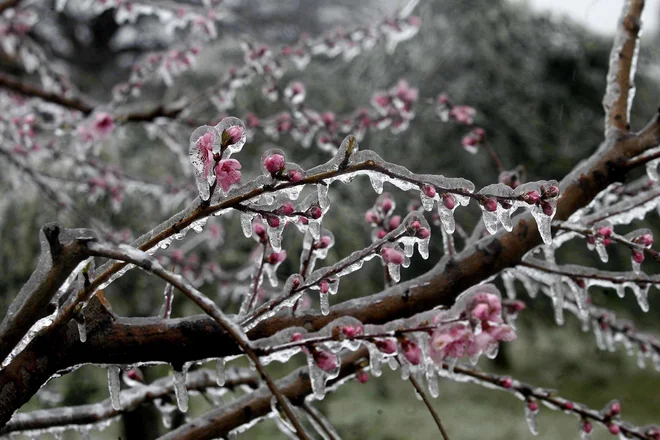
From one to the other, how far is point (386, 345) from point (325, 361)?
3.8 inches

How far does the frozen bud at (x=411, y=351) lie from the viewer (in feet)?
2.68

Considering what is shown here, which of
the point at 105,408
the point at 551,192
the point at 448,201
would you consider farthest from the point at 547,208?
the point at 105,408

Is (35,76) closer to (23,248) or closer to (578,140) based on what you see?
(23,248)

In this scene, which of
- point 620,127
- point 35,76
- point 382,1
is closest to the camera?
point 620,127

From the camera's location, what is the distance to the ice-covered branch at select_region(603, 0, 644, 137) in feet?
4.42

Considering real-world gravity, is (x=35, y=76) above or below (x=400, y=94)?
above

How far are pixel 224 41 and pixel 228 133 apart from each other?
6813 millimetres

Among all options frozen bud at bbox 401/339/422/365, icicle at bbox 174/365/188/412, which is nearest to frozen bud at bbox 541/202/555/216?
frozen bud at bbox 401/339/422/365

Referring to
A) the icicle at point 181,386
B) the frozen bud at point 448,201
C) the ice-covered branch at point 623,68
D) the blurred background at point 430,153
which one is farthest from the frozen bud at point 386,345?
the blurred background at point 430,153

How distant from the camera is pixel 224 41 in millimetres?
7141

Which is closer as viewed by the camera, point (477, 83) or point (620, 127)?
point (620, 127)

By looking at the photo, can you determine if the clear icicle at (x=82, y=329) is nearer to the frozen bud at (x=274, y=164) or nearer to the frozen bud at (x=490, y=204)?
the frozen bud at (x=274, y=164)

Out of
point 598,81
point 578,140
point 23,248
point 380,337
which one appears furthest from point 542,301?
point 380,337

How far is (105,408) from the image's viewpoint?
138 centimetres
